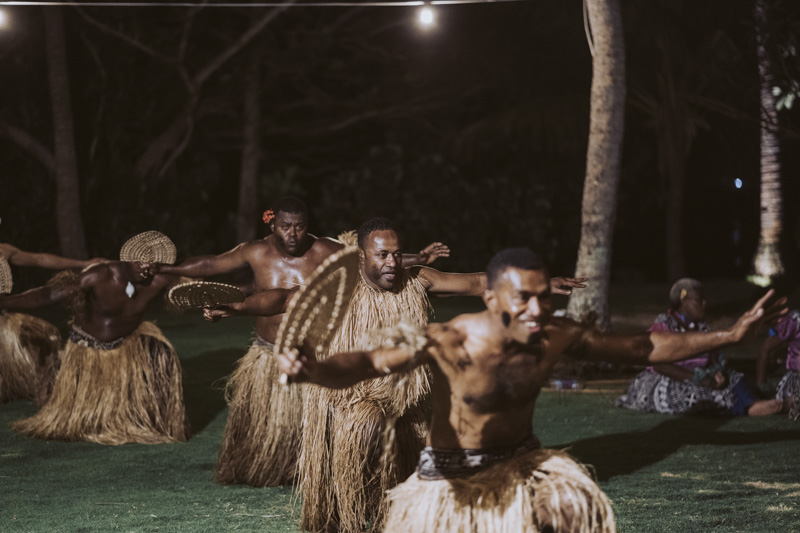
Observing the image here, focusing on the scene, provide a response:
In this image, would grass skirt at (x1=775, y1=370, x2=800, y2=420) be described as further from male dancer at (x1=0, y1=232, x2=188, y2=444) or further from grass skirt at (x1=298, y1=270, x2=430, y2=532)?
male dancer at (x1=0, y1=232, x2=188, y2=444)

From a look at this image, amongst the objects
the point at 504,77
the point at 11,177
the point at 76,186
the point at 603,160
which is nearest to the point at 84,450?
the point at 603,160

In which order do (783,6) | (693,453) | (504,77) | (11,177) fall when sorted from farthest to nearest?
(504,77) < (11,177) < (783,6) < (693,453)

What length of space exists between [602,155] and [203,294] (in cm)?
576

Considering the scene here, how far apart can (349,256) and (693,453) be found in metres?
3.74

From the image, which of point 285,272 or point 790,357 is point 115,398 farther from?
point 790,357

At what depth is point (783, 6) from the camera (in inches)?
557

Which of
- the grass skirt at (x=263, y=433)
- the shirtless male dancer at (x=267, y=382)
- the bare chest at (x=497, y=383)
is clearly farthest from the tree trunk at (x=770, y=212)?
the bare chest at (x=497, y=383)

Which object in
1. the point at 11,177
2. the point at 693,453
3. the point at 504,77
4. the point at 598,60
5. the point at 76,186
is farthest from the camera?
the point at 504,77

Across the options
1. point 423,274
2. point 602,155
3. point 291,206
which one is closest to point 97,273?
point 291,206

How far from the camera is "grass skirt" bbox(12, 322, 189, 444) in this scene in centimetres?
690

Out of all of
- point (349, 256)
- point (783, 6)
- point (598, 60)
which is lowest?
point (349, 256)

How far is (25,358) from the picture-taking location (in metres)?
8.41

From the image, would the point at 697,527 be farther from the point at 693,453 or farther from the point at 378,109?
the point at 378,109

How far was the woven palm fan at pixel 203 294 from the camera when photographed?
4.64 m
